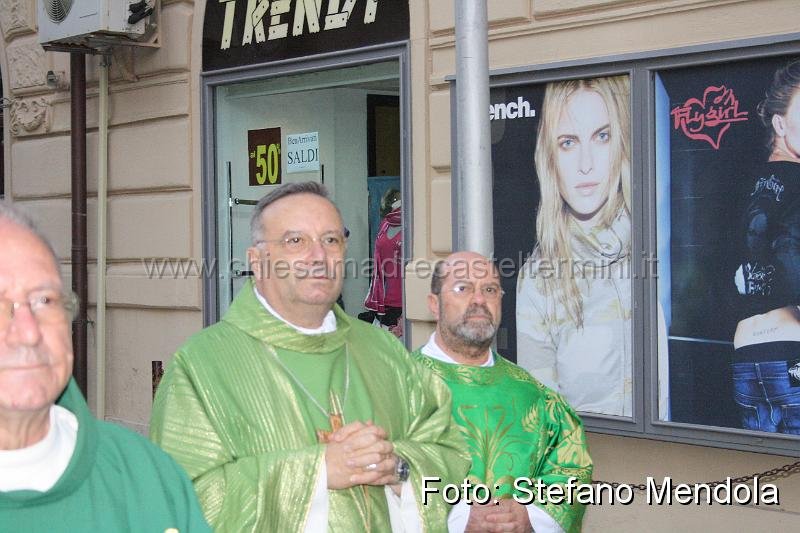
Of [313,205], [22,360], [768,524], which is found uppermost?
[313,205]

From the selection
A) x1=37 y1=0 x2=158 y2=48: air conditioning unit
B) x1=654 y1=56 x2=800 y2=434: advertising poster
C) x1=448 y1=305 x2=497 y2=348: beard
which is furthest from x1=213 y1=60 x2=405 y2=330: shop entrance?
x1=448 y1=305 x2=497 y2=348: beard

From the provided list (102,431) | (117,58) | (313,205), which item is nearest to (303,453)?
(313,205)

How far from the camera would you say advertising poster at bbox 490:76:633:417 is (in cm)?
594

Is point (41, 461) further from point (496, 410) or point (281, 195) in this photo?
point (496, 410)

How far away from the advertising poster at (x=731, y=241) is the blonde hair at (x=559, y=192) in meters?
0.25

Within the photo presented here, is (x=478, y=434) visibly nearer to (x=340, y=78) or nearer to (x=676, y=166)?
(x=676, y=166)

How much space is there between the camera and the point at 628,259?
5914mm

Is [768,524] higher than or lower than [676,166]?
lower

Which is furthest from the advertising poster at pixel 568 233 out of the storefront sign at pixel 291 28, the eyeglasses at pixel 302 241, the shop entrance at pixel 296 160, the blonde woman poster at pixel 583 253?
the eyeglasses at pixel 302 241

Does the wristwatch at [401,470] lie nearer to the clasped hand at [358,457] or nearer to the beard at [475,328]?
the clasped hand at [358,457]

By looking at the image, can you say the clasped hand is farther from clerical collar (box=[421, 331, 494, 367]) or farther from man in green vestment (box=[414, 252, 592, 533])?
clerical collar (box=[421, 331, 494, 367])

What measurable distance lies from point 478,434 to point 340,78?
404 cm

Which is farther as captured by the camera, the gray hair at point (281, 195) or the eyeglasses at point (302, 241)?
the gray hair at point (281, 195)

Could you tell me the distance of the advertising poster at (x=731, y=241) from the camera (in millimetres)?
5254
